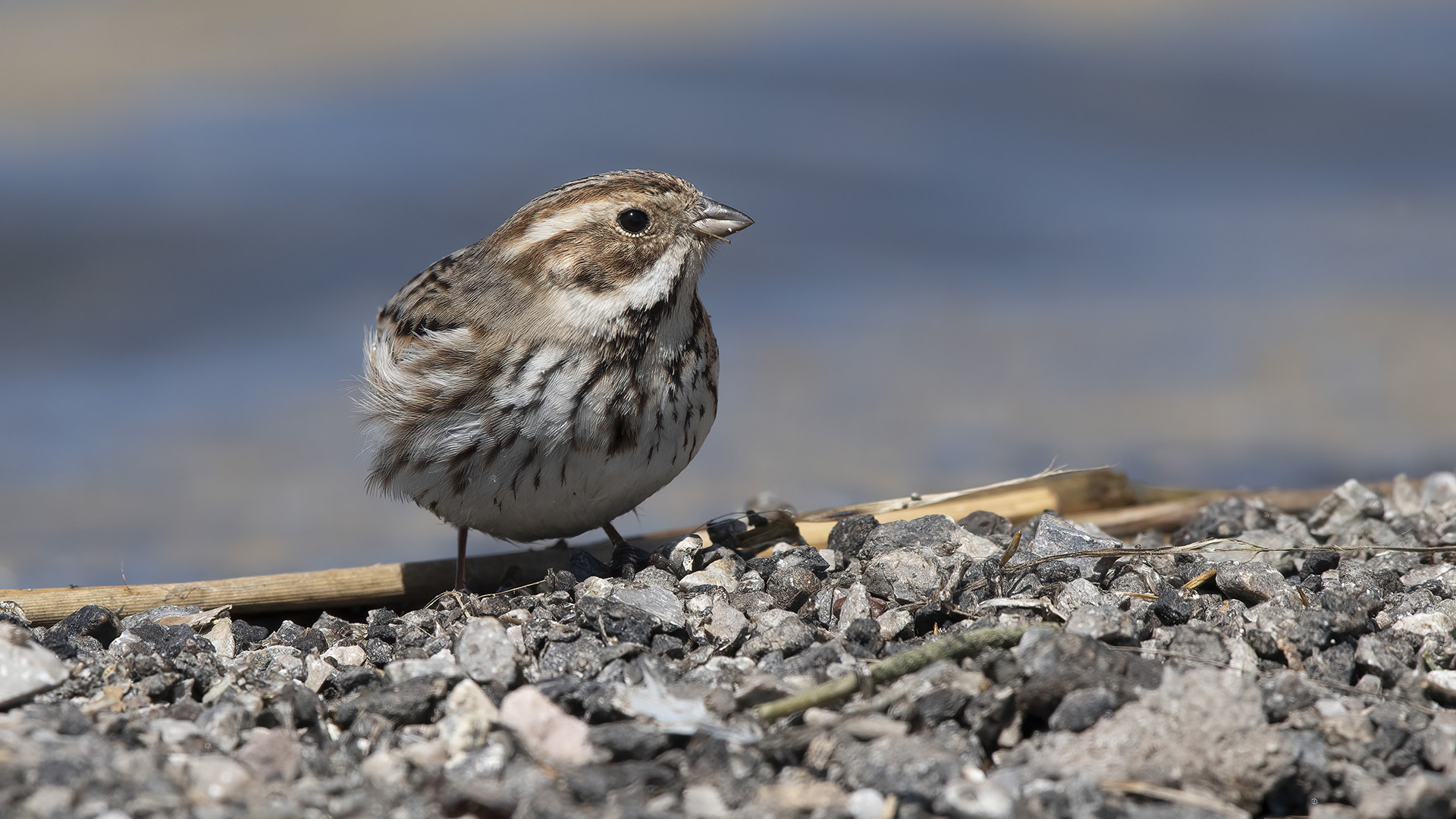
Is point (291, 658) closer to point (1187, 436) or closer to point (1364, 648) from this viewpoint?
point (1364, 648)

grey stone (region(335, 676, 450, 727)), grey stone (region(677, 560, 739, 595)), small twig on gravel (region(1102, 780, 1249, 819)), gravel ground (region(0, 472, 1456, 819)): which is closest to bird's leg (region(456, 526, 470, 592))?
gravel ground (region(0, 472, 1456, 819))

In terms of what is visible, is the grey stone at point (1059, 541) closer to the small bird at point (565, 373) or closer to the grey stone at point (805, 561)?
the grey stone at point (805, 561)

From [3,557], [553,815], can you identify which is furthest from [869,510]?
[3,557]

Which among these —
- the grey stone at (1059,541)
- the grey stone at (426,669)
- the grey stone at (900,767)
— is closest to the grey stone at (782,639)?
the grey stone at (900,767)

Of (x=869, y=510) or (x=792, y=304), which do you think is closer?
(x=869, y=510)

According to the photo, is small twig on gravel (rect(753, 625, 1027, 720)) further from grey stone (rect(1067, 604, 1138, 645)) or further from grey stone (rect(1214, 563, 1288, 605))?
grey stone (rect(1214, 563, 1288, 605))

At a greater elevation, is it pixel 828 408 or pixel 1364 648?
pixel 828 408

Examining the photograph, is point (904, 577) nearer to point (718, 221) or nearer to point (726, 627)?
point (726, 627)

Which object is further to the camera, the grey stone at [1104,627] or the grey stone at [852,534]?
the grey stone at [852,534]
